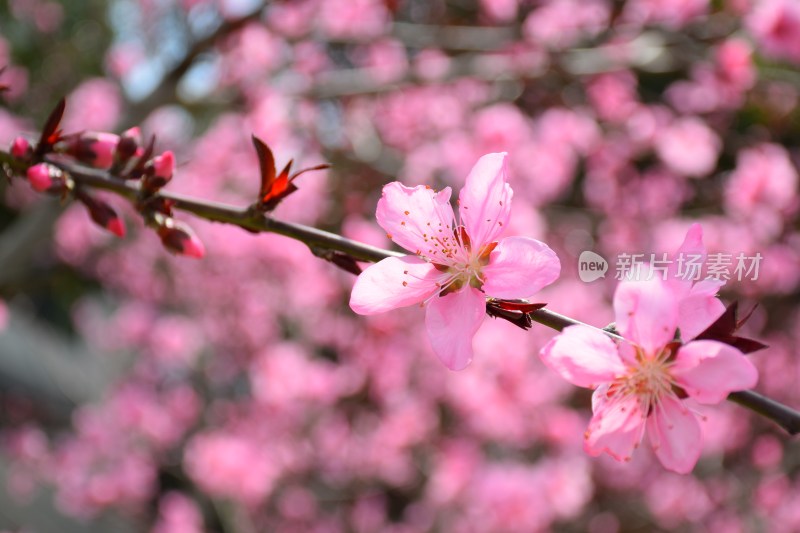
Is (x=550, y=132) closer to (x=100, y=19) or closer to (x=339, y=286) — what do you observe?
(x=339, y=286)

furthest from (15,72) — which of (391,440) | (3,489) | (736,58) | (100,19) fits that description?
(736,58)

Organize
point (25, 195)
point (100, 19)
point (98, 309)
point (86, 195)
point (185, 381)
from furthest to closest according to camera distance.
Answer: point (98, 309)
point (100, 19)
point (185, 381)
point (25, 195)
point (86, 195)

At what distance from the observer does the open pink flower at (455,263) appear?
0.81 meters

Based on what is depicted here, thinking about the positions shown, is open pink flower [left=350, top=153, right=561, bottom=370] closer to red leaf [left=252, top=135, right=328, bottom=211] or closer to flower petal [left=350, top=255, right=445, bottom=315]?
flower petal [left=350, top=255, right=445, bottom=315]

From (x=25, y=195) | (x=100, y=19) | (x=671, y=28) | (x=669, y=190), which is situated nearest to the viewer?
(x=671, y=28)

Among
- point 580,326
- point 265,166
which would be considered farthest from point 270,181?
point 580,326

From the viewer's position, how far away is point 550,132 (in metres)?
4.75

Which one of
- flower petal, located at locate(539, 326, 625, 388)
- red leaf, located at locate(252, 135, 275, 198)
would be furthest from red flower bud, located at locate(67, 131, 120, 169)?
flower petal, located at locate(539, 326, 625, 388)

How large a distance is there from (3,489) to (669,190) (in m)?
6.96

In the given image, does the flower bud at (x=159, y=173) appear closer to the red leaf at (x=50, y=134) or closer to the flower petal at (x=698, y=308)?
the red leaf at (x=50, y=134)

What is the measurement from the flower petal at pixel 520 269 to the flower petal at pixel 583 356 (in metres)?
0.06

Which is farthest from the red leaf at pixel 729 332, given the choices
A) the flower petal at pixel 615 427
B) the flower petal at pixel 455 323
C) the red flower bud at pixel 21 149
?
the red flower bud at pixel 21 149

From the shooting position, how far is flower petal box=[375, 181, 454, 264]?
90 centimetres

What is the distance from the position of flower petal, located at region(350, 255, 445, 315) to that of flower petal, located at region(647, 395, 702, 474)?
0.30 m
